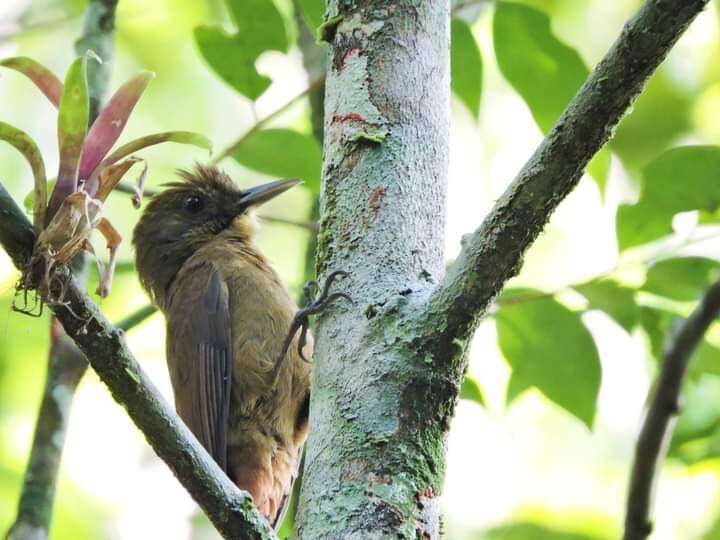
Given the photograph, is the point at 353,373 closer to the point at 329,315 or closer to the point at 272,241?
the point at 329,315

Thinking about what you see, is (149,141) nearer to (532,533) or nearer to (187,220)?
(532,533)

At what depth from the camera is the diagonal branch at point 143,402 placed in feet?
5.55

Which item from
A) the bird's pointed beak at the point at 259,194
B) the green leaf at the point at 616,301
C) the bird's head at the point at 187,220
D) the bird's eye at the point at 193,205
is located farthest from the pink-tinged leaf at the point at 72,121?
the bird's eye at the point at 193,205

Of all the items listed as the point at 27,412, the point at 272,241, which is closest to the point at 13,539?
the point at 27,412

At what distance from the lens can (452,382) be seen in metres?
2.05

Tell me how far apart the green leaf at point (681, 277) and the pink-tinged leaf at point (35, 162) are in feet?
6.66

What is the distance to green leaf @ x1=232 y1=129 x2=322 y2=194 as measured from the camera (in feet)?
11.3

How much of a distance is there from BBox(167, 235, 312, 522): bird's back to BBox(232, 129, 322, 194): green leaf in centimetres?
73

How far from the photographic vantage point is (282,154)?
11.4 ft

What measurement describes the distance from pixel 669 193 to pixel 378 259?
1.22 m

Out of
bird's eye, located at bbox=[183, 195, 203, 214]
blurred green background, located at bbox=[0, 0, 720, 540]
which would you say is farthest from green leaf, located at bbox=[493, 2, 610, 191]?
bird's eye, located at bbox=[183, 195, 203, 214]

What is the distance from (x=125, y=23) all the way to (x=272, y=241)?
2.17m

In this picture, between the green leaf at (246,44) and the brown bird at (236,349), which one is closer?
the green leaf at (246,44)

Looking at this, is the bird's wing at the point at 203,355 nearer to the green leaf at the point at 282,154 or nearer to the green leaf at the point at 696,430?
the green leaf at the point at 282,154
